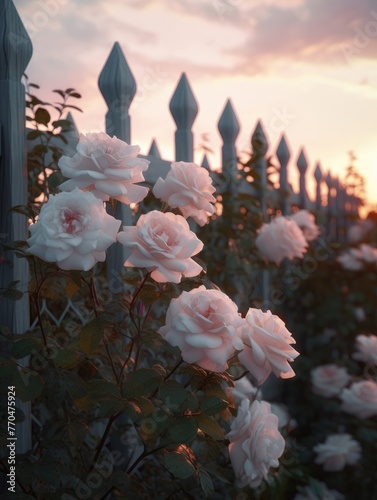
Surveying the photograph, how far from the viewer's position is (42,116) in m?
2.05

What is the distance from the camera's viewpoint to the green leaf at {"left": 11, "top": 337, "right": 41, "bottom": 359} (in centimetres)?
146

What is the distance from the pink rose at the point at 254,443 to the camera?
5.31 feet

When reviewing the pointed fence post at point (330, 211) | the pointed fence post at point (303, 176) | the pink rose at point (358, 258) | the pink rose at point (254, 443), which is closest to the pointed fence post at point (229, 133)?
the pink rose at point (358, 258)

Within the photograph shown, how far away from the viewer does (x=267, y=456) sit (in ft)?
5.29

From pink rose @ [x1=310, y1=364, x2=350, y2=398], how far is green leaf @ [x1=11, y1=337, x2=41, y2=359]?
248cm

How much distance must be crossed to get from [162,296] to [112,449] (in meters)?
0.88

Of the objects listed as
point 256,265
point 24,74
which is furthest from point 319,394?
point 24,74

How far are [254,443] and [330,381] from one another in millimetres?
2149

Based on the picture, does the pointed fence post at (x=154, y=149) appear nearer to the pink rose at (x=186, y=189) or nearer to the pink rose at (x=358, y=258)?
the pink rose at (x=358, y=258)

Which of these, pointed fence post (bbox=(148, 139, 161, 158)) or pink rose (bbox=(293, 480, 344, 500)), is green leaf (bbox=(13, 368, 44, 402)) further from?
pointed fence post (bbox=(148, 139, 161, 158))

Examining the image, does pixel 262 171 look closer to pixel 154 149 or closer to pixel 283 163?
pixel 283 163

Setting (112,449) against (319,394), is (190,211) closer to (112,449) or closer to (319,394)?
(112,449)

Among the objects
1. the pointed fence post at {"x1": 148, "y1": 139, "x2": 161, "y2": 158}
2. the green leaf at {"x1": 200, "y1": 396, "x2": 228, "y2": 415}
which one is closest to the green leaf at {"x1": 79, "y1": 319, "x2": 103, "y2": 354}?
the green leaf at {"x1": 200, "y1": 396, "x2": 228, "y2": 415}

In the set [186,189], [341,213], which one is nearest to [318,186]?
[341,213]
